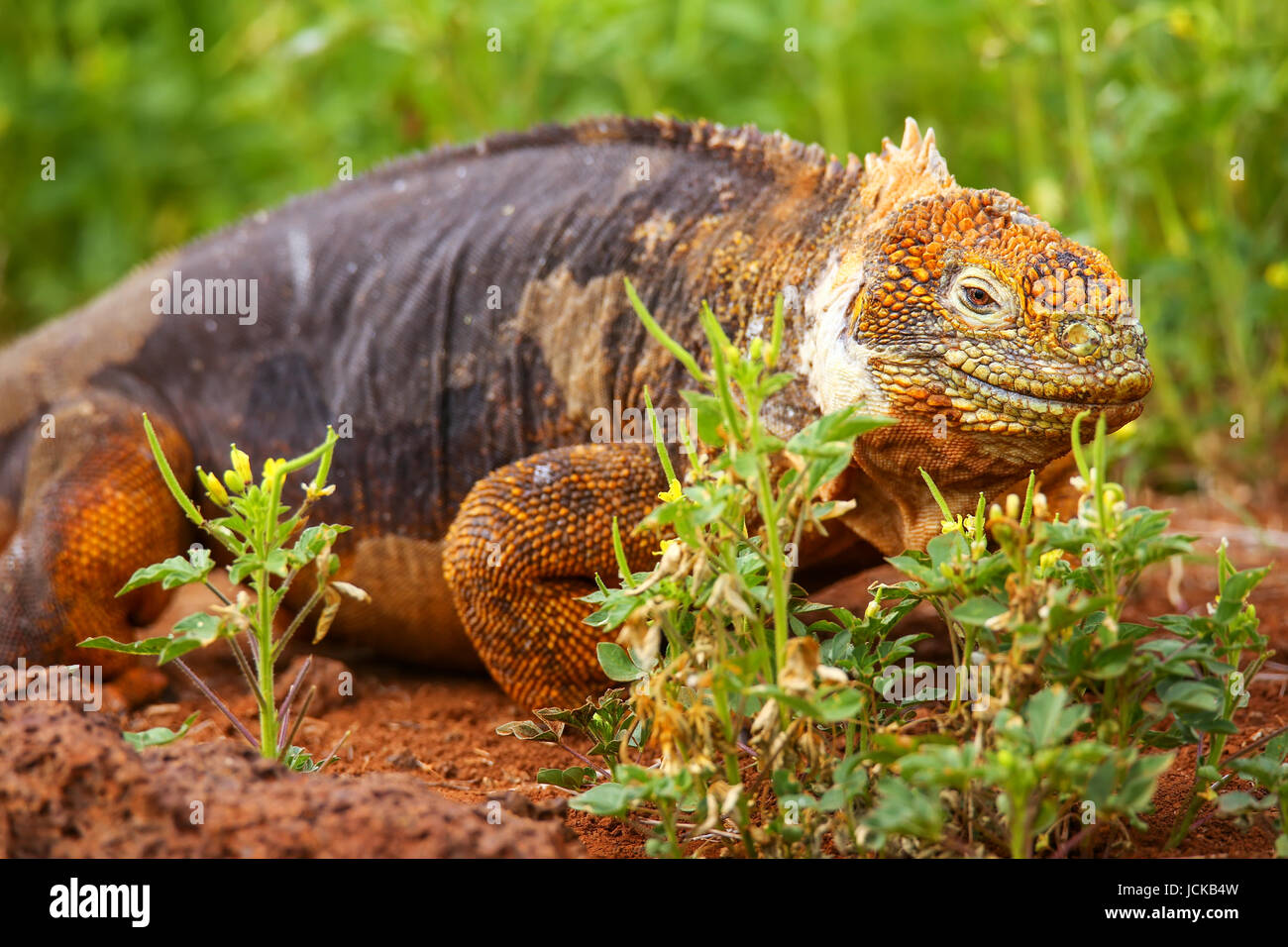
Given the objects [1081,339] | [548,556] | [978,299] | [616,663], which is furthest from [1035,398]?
[548,556]

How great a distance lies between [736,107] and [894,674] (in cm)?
600

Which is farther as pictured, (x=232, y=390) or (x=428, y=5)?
(x=428, y=5)

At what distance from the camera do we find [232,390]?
17.5 feet

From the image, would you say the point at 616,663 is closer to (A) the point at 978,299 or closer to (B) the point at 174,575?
(B) the point at 174,575

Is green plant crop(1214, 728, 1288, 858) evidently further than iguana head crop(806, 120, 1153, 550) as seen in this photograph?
No

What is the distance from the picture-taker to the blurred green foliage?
688cm

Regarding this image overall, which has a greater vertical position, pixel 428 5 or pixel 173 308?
pixel 428 5

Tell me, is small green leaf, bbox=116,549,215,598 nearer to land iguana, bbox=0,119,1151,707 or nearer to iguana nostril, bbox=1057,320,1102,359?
land iguana, bbox=0,119,1151,707

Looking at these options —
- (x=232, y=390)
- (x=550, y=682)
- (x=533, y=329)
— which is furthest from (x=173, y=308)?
(x=550, y=682)

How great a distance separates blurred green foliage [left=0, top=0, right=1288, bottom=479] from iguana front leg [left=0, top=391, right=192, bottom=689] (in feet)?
9.48

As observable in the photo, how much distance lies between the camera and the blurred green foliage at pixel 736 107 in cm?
688

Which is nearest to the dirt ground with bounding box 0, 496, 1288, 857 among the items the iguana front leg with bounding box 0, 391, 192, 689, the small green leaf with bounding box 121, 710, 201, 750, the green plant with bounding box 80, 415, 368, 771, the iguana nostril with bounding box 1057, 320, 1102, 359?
the small green leaf with bounding box 121, 710, 201, 750
